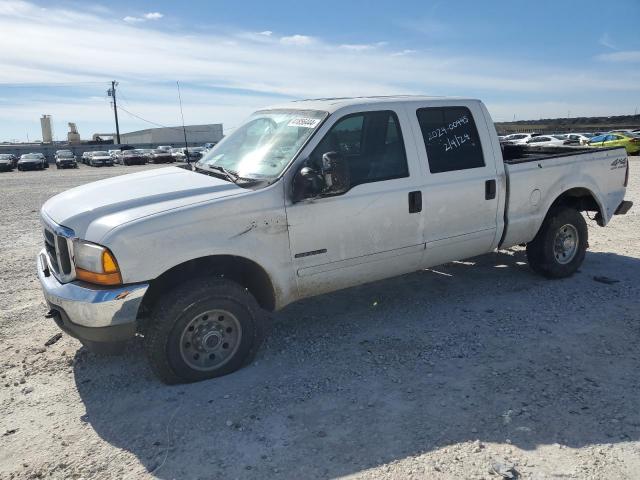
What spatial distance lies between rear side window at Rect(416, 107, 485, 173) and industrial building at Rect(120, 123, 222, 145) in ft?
225

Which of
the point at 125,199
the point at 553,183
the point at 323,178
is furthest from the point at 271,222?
the point at 553,183

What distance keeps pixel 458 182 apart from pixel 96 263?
10.1ft

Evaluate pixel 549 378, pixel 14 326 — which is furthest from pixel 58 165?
pixel 549 378

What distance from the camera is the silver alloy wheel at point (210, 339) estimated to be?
3654 millimetres

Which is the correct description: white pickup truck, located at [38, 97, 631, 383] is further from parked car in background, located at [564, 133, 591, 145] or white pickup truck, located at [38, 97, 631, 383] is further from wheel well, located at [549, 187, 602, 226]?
parked car in background, located at [564, 133, 591, 145]

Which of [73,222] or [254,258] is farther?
[254,258]

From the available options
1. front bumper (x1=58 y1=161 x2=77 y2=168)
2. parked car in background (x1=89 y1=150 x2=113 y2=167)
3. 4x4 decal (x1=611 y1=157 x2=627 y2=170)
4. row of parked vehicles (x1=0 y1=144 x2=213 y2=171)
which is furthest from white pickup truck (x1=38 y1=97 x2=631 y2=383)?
parked car in background (x1=89 y1=150 x2=113 y2=167)

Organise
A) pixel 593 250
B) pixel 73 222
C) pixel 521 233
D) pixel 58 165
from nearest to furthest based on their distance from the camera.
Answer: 1. pixel 73 222
2. pixel 521 233
3. pixel 593 250
4. pixel 58 165

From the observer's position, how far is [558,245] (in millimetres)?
5727

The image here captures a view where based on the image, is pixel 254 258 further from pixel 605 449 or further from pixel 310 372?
pixel 605 449

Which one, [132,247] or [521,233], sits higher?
[132,247]

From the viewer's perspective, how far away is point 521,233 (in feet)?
17.3

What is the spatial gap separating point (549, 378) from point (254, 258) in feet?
7.52

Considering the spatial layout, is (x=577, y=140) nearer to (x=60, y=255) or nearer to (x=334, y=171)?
(x=334, y=171)
